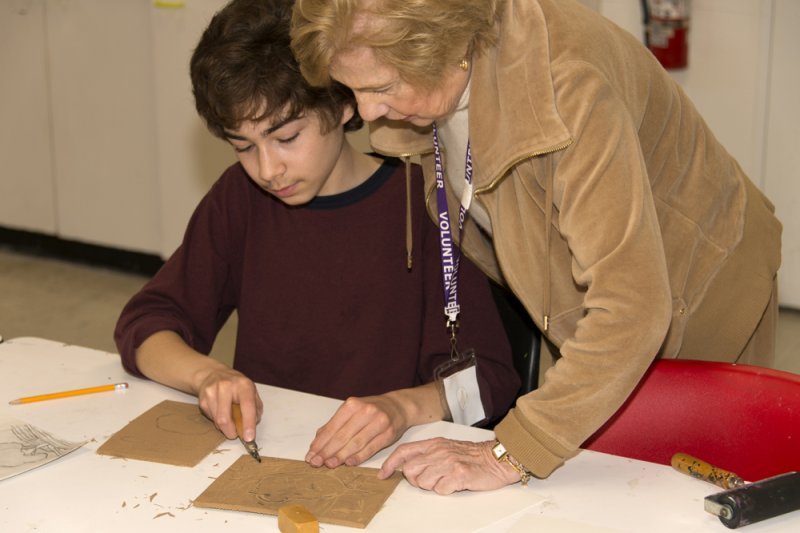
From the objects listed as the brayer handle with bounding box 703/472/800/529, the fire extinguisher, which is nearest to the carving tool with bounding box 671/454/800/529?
the brayer handle with bounding box 703/472/800/529

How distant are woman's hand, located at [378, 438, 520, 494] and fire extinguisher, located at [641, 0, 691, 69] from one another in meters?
2.54

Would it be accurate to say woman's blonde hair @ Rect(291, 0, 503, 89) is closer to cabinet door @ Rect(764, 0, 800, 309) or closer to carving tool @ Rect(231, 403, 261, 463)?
carving tool @ Rect(231, 403, 261, 463)

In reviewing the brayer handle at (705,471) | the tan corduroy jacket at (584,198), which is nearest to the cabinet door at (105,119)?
the tan corduroy jacket at (584,198)

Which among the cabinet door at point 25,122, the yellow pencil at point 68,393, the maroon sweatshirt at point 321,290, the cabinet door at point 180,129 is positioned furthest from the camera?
the cabinet door at point 25,122

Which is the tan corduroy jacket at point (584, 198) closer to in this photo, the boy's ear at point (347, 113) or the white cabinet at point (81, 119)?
the boy's ear at point (347, 113)

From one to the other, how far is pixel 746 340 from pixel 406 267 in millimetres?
591

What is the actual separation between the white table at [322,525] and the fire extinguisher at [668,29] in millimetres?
2429

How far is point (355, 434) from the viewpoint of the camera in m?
1.38

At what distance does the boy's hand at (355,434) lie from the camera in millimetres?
1352

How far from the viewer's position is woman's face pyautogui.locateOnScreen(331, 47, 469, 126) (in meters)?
1.31

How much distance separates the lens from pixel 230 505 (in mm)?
1238

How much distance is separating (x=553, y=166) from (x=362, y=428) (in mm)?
444

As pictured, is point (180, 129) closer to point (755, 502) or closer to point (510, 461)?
point (510, 461)

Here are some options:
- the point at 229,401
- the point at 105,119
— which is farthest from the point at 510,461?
the point at 105,119
